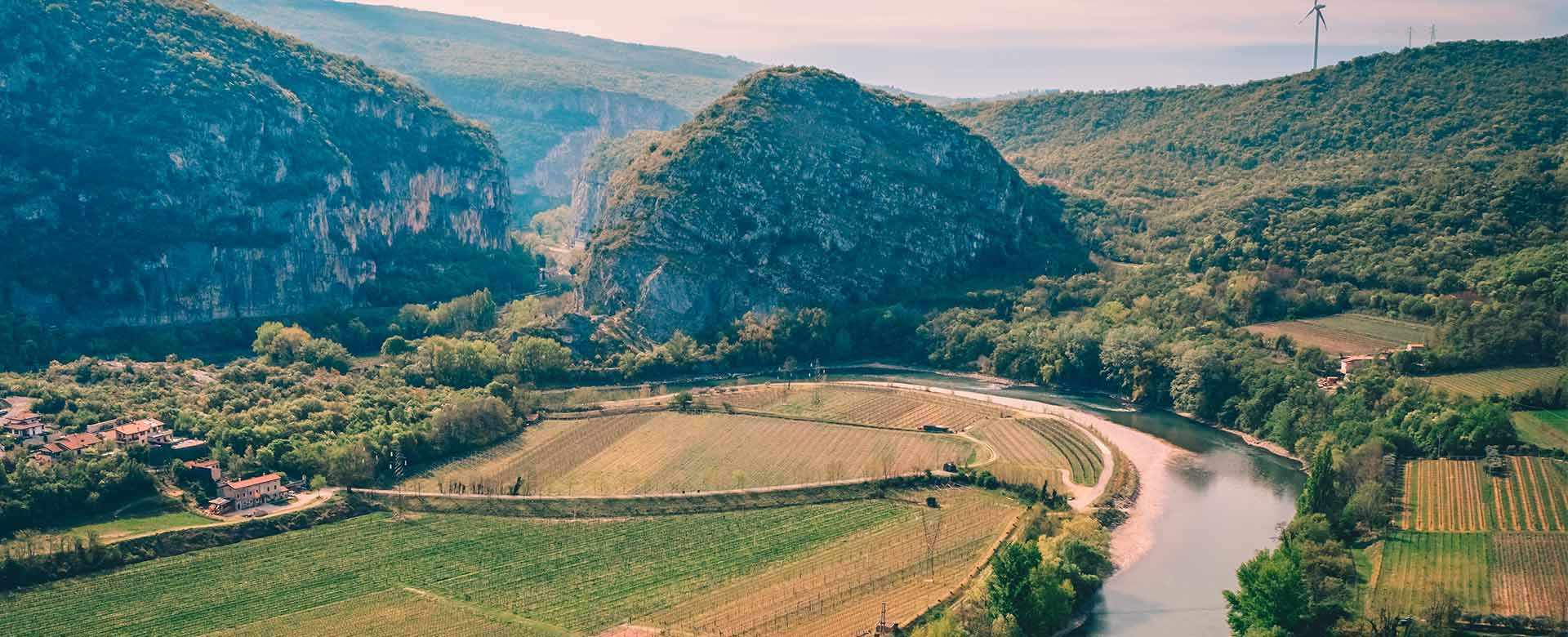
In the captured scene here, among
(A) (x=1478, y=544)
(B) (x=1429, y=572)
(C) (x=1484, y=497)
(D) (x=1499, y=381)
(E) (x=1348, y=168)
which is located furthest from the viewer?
(E) (x=1348, y=168)

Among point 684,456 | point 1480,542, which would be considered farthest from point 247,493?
point 1480,542

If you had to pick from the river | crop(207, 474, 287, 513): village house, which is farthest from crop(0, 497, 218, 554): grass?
the river

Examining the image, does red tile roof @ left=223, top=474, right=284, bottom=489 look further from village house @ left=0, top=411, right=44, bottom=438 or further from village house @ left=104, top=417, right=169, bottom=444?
village house @ left=0, top=411, right=44, bottom=438

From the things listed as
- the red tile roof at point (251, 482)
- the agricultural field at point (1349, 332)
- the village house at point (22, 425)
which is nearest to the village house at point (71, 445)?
the village house at point (22, 425)

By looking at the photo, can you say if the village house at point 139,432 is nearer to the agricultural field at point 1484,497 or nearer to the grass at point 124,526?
the grass at point 124,526

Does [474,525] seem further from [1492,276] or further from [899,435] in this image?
[1492,276]

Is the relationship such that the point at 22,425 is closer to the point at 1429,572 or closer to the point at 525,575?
the point at 525,575
